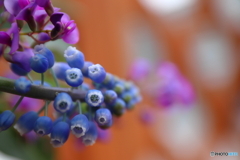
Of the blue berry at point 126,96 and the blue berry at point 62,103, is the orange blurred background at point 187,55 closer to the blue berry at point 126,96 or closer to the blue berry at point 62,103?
the blue berry at point 126,96

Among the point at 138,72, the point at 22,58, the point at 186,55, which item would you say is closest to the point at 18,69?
the point at 22,58

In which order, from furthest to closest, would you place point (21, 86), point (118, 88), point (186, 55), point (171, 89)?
point (186, 55) < point (171, 89) < point (118, 88) < point (21, 86)

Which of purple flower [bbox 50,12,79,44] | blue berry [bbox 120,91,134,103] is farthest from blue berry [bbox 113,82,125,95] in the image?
purple flower [bbox 50,12,79,44]

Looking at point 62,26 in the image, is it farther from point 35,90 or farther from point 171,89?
point 171,89

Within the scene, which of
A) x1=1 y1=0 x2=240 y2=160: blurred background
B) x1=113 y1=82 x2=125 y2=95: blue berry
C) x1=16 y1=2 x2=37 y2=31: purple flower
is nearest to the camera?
x1=16 y1=2 x2=37 y2=31: purple flower

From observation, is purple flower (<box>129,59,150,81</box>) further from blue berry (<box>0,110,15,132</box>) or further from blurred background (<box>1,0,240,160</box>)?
blurred background (<box>1,0,240,160</box>)

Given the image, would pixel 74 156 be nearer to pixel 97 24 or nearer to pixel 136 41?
pixel 97 24

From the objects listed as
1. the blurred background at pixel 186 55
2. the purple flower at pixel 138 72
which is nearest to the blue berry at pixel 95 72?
the purple flower at pixel 138 72

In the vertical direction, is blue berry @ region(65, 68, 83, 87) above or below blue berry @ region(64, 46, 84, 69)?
below
